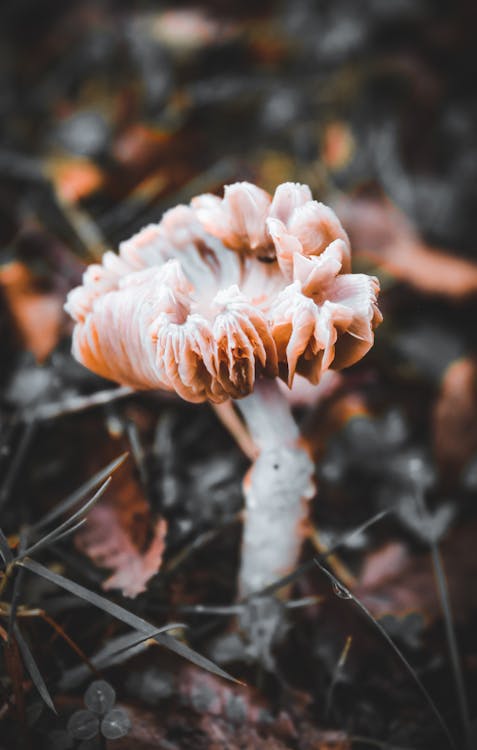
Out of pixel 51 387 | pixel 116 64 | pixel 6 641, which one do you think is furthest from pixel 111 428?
pixel 116 64

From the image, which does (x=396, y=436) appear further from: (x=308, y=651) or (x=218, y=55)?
(x=218, y=55)

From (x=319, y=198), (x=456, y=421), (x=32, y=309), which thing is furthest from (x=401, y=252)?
(x=32, y=309)

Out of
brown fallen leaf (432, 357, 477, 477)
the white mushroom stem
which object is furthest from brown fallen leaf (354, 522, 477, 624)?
the white mushroom stem

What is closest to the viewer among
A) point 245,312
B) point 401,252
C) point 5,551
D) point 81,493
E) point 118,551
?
point 245,312

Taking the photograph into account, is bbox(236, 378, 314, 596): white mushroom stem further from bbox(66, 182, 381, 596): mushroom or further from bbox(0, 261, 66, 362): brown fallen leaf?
bbox(0, 261, 66, 362): brown fallen leaf

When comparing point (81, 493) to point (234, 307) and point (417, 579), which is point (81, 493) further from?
point (417, 579)

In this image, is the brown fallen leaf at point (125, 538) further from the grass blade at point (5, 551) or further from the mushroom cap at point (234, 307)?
the mushroom cap at point (234, 307)
